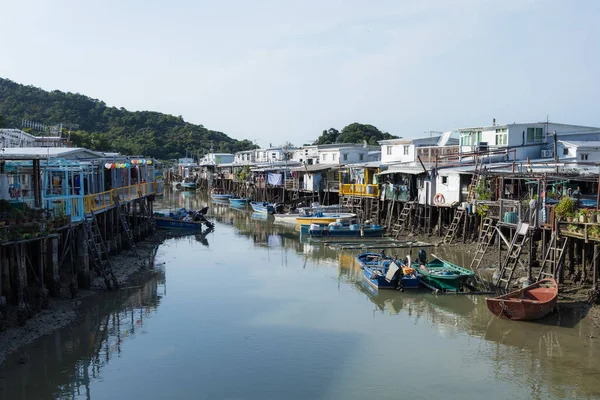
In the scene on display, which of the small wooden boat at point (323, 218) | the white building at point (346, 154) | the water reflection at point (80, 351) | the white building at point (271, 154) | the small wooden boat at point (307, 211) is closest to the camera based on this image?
the water reflection at point (80, 351)

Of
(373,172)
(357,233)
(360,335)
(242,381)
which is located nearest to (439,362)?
(360,335)

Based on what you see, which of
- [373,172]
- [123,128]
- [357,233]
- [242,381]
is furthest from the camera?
[123,128]

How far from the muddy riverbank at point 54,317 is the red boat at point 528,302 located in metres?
14.4

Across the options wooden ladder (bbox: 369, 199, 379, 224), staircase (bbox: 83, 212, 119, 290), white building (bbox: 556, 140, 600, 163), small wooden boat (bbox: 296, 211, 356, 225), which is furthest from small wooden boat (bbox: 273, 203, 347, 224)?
staircase (bbox: 83, 212, 119, 290)

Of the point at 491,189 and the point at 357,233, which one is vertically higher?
the point at 491,189

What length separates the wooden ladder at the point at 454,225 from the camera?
1321 inches

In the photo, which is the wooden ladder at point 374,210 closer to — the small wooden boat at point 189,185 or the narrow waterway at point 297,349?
the narrow waterway at point 297,349

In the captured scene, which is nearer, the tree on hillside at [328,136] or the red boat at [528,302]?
the red boat at [528,302]

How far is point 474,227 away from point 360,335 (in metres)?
16.6

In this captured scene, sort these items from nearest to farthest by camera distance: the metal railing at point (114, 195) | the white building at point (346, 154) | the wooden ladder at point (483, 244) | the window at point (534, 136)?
the metal railing at point (114, 195)
the wooden ladder at point (483, 244)
the window at point (534, 136)
the white building at point (346, 154)

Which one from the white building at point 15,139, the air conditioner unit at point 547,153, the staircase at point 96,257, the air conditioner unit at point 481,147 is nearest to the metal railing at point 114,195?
the staircase at point 96,257

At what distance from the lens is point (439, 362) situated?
16.5 metres

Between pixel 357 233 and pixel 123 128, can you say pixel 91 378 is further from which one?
pixel 123 128

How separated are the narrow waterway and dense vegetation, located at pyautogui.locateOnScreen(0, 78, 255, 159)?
86545 mm
